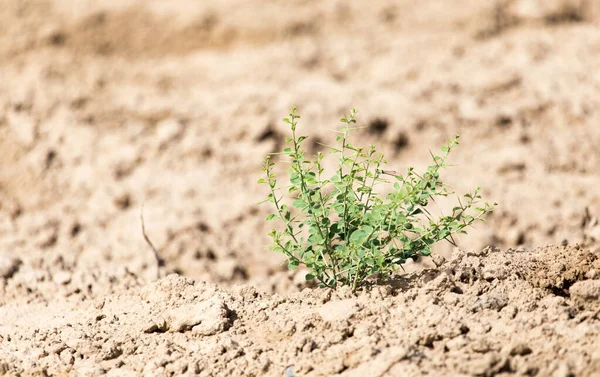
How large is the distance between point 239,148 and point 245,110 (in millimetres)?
375

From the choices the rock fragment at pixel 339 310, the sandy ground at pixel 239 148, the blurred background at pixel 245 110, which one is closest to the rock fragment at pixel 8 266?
the sandy ground at pixel 239 148

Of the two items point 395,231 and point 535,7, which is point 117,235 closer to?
point 395,231

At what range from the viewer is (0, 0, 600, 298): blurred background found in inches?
210

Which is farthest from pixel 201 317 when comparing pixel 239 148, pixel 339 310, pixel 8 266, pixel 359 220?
pixel 239 148

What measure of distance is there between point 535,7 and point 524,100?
1325 millimetres

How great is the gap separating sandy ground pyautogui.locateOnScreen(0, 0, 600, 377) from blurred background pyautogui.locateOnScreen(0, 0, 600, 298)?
0.02 meters

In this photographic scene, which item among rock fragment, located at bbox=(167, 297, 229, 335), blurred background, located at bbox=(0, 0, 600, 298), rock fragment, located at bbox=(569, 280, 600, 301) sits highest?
blurred background, located at bbox=(0, 0, 600, 298)

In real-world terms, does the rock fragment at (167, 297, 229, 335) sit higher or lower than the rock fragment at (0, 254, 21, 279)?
lower

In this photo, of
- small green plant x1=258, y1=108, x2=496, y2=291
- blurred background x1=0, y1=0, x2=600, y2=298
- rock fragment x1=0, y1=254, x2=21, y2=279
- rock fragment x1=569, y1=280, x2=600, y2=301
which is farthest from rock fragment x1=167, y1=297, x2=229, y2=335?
blurred background x1=0, y1=0, x2=600, y2=298

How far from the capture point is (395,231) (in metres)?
2.74

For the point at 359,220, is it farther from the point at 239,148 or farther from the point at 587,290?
the point at 239,148

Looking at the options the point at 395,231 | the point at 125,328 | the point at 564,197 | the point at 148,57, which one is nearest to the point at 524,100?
the point at 564,197

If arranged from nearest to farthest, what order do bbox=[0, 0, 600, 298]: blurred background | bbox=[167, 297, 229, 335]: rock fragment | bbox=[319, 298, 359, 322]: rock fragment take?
bbox=[319, 298, 359, 322]: rock fragment < bbox=[167, 297, 229, 335]: rock fragment < bbox=[0, 0, 600, 298]: blurred background

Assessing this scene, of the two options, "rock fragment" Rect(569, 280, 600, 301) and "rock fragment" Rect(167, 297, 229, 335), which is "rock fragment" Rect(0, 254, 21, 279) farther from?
"rock fragment" Rect(569, 280, 600, 301)
